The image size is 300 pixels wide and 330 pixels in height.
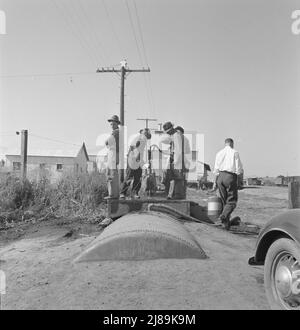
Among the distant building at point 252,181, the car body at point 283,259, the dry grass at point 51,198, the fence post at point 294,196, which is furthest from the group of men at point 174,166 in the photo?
the distant building at point 252,181

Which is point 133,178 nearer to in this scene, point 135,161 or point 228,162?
point 135,161

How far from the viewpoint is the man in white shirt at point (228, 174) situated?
331 inches

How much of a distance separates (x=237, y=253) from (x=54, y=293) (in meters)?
2.55

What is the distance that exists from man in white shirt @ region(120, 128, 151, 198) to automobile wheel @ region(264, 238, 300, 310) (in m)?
5.49

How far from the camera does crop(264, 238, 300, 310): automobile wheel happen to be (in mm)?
3336

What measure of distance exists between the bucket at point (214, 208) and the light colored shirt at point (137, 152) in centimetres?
174

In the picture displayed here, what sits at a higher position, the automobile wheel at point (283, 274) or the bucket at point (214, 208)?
the bucket at point (214, 208)

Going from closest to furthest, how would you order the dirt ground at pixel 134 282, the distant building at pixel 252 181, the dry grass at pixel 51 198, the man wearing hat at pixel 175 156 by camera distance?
1. the dirt ground at pixel 134 282
2. the man wearing hat at pixel 175 156
3. the dry grass at pixel 51 198
4. the distant building at pixel 252 181

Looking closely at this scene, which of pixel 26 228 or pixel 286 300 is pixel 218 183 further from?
pixel 286 300

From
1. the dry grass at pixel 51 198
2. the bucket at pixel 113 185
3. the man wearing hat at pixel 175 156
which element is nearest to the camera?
the bucket at pixel 113 185

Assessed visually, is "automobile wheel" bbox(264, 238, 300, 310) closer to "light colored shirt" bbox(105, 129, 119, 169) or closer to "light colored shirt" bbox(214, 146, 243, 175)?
"light colored shirt" bbox(214, 146, 243, 175)

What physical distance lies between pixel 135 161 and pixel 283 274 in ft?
19.8

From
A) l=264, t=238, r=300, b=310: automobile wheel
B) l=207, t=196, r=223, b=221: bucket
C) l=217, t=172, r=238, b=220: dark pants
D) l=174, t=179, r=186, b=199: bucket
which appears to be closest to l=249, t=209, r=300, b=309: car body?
l=264, t=238, r=300, b=310: automobile wheel

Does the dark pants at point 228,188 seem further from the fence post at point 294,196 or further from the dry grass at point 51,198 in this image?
the fence post at point 294,196
